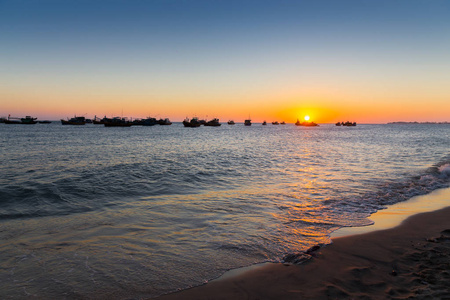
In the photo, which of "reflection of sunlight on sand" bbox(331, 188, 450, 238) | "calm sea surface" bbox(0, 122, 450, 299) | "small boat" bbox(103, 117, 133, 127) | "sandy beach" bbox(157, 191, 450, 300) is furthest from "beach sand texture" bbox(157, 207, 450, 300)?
"small boat" bbox(103, 117, 133, 127)

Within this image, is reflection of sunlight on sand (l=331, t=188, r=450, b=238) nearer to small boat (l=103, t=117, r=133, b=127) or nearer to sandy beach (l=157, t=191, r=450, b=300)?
sandy beach (l=157, t=191, r=450, b=300)

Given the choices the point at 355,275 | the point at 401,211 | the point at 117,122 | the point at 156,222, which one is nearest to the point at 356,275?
the point at 355,275

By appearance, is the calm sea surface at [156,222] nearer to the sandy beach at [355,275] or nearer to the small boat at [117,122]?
Answer: the sandy beach at [355,275]

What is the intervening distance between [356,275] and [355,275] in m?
0.02

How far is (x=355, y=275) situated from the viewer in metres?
5.03

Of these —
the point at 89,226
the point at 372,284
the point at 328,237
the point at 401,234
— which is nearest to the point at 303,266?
the point at 372,284

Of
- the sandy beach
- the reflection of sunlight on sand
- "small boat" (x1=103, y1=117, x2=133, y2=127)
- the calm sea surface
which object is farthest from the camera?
"small boat" (x1=103, y1=117, x2=133, y2=127)

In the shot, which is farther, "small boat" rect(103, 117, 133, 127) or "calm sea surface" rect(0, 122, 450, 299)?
"small boat" rect(103, 117, 133, 127)

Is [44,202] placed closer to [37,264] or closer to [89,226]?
[89,226]

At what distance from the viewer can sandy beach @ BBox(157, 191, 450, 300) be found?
437 cm

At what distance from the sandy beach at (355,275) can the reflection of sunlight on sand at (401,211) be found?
819 millimetres

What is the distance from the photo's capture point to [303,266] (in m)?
5.46

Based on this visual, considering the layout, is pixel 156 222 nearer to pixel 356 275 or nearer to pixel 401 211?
pixel 356 275

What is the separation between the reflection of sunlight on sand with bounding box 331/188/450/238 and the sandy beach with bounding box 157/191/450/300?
819 mm
